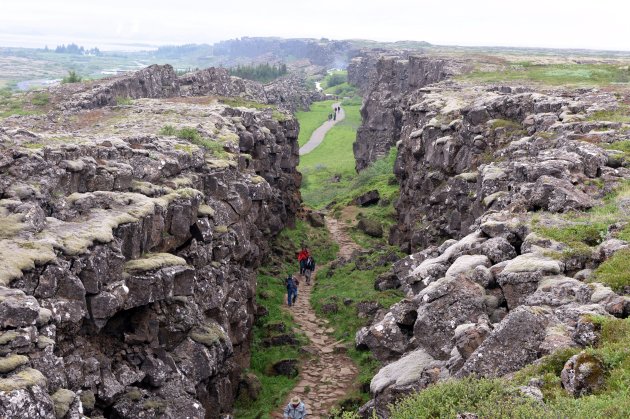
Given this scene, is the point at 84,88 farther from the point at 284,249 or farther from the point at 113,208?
the point at 113,208

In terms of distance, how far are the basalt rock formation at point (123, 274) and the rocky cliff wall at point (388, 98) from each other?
68081mm

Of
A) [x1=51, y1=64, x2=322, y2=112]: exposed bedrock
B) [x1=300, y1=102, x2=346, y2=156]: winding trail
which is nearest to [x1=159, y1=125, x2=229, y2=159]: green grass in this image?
[x1=51, y1=64, x2=322, y2=112]: exposed bedrock

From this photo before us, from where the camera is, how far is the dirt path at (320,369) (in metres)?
31.8

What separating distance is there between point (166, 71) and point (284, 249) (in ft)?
144

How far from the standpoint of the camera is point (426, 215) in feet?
164

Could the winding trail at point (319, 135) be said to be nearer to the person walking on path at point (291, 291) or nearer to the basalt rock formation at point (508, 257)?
the person walking on path at point (291, 291)

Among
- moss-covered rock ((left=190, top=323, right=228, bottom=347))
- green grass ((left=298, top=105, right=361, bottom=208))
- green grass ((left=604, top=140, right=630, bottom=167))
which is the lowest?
green grass ((left=298, top=105, right=361, bottom=208))

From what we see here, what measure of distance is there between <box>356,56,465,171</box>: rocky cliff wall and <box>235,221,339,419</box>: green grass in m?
44.3

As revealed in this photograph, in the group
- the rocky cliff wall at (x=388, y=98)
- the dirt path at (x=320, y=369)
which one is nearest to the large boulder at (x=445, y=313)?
the dirt path at (x=320, y=369)

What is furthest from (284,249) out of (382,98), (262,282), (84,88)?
(382,98)

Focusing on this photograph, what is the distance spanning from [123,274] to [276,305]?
22757 mm

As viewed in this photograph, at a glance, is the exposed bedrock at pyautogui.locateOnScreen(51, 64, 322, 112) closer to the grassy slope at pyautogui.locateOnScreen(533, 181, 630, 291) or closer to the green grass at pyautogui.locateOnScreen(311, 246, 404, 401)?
the green grass at pyautogui.locateOnScreen(311, 246, 404, 401)

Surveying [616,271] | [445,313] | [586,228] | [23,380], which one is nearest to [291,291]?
[586,228]

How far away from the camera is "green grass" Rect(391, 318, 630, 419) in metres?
11.6
